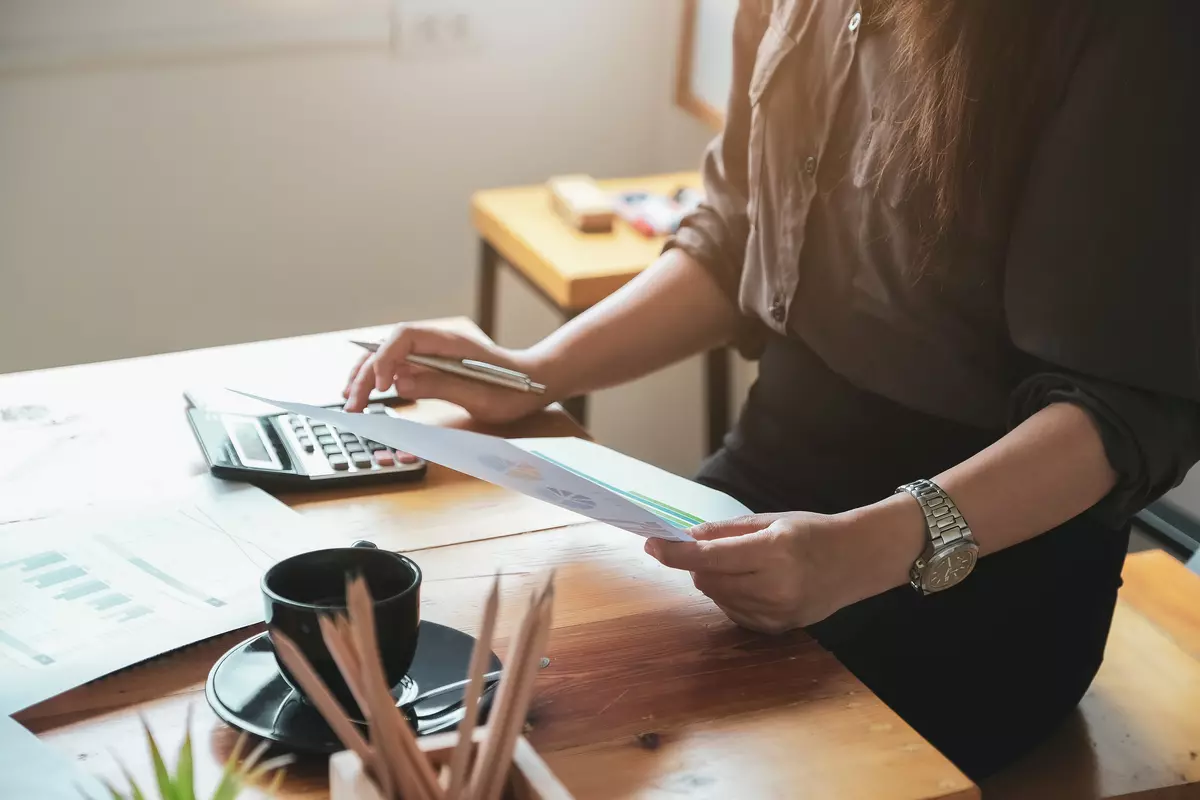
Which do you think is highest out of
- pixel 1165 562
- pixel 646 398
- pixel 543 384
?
pixel 543 384

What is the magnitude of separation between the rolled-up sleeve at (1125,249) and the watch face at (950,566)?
0.12 metres

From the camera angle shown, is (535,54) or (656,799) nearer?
(656,799)

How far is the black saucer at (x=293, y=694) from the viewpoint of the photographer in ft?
→ 2.15

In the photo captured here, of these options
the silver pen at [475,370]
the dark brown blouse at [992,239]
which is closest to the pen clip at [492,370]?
the silver pen at [475,370]

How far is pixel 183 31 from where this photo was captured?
6.75 ft

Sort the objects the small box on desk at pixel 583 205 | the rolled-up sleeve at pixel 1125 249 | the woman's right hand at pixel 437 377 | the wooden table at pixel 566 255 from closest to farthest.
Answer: the rolled-up sleeve at pixel 1125 249 < the woman's right hand at pixel 437 377 < the wooden table at pixel 566 255 < the small box on desk at pixel 583 205

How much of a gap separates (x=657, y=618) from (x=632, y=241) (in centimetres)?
114

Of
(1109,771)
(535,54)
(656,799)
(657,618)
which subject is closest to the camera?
(656,799)

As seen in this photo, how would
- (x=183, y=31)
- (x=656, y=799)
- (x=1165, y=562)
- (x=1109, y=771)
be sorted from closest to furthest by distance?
1. (x=656, y=799)
2. (x=1109, y=771)
3. (x=1165, y=562)
4. (x=183, y=31)

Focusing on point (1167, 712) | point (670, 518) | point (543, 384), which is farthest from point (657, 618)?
point (1167, 712)

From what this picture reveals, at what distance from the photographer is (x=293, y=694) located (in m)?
0.69

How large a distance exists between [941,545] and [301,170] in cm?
164

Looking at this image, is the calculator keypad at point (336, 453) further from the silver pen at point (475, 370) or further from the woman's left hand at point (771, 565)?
the woman's left hand at point (771, 565)

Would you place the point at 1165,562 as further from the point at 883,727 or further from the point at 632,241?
the point at 632,241
